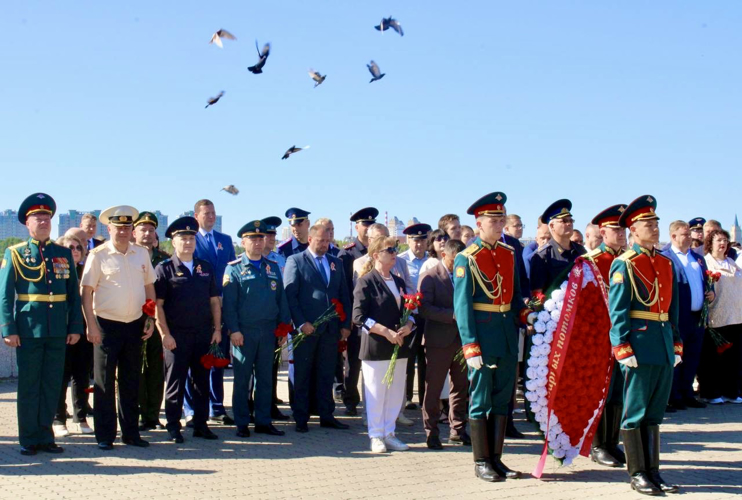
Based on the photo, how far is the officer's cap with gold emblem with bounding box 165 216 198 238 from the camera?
25.5 feet

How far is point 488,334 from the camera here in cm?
625

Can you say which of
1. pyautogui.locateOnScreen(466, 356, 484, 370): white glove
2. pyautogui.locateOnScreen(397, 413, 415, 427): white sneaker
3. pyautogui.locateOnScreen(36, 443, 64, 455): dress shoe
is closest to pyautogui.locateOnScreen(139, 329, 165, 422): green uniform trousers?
pyautogui.locateOnScreen(36, 443, 64, 455): dress shoe

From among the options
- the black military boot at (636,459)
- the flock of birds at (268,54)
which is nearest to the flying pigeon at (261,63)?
the flock of birds at (268,54)

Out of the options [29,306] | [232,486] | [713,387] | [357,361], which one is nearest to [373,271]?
[357,361]

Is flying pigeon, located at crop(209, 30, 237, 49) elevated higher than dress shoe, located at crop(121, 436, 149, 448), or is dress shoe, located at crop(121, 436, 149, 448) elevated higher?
flying pigeon, located at crop(209, 30, 237, 49)

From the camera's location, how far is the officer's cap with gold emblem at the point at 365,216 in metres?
9.77

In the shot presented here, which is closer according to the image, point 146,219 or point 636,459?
point 636,459

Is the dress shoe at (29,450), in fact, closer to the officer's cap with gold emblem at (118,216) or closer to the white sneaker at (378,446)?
the officer's cap with gold emblem at (118,216)

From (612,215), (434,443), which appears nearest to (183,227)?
(434,443)

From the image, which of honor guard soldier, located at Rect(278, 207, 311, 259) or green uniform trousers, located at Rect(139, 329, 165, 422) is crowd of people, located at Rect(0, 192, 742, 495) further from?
honor guard soldier, located at Rect(278, 207, 311, 259)

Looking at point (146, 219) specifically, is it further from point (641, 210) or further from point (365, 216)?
point (641, 210)

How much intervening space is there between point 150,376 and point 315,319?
1798 mm

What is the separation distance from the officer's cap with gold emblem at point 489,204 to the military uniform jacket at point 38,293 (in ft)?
12.2

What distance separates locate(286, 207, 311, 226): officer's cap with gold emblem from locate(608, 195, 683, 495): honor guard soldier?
4717 millimetres
